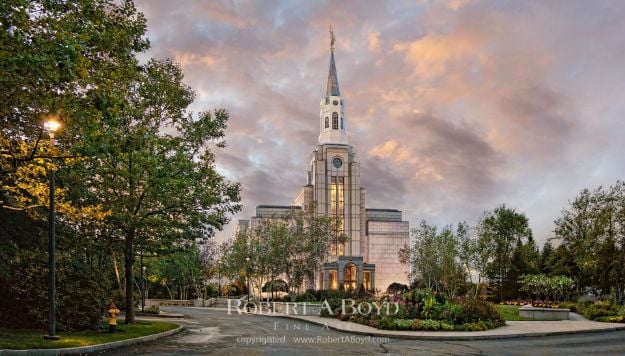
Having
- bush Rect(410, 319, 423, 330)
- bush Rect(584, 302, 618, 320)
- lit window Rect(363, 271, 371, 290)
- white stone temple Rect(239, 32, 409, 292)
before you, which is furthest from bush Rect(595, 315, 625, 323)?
white stone temple Rect(239, 32, 409, 292)

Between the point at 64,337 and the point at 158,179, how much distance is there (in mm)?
7602

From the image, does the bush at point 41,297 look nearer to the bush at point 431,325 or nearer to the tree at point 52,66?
the tree at point 52,66

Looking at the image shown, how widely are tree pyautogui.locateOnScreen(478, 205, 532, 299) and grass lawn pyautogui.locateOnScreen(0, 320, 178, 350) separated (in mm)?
40878

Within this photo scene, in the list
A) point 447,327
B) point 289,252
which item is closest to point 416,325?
point 447,327

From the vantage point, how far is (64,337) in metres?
18.6

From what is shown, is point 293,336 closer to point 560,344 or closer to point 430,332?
point 430,332

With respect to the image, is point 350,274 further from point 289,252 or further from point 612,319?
point 612,319

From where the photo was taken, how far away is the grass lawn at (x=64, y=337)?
15.8m

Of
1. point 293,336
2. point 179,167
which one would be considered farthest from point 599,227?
point 179,167

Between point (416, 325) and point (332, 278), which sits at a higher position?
point (416, 325)

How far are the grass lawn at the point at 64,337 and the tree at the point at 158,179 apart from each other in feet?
14.5

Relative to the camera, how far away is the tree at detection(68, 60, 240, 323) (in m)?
24.0

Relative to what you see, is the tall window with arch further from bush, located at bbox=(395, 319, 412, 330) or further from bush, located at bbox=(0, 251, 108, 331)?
bush, located at bbox=(0, 251, 108, 331)

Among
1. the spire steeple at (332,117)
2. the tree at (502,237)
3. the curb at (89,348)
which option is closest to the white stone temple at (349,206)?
the spire steeple at (332,117)
